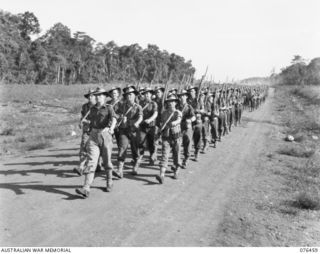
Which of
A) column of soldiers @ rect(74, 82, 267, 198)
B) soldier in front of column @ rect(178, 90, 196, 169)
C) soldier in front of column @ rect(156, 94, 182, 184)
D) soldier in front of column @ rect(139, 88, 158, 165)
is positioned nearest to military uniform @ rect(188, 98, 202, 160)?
column of soldiers @ rect(74, 82, 267, 198)

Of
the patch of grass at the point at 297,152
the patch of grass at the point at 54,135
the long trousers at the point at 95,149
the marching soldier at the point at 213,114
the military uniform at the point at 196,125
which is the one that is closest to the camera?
the long trousers at the point at 95,149

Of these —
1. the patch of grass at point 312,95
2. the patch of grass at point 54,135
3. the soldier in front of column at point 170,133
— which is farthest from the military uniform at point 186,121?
the patch of grass at point 312,95

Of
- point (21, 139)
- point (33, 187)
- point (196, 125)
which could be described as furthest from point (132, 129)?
point (21, 139)

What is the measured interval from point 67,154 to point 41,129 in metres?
6.50

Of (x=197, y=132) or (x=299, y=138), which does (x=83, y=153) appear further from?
(x=299, y=138)

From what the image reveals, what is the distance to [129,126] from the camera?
28.4 feet

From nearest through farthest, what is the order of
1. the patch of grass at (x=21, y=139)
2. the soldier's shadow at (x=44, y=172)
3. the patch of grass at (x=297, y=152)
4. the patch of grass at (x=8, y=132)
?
Answer: 1. the soldier's shadow at (x=44, y=172)
2. the patch of grass at (x=297, y=152)
3. the patch of grass at (x=21, y=139)
4. the patch of grass at (x=8, y=132)

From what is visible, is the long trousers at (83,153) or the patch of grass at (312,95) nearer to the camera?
the long trousers at (83,153)

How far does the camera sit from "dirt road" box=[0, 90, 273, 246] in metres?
5.41

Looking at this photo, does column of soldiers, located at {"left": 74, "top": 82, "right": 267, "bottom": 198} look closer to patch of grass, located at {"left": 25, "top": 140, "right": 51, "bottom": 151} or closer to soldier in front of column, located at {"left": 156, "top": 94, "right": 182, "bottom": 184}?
soldier in front of column, located at {"left": 156, "top": 94, "right": 182, "bottom": 184}

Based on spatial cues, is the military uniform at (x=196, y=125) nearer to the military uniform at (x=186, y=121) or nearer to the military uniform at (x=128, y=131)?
the military uniform at (x=186, y=121)

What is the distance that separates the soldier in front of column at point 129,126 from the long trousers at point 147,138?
0.14m

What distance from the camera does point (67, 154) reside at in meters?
11.5

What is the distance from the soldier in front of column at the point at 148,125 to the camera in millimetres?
9320
